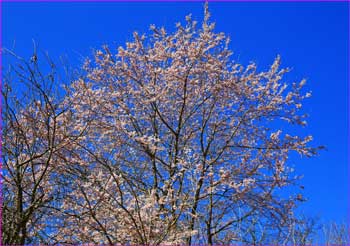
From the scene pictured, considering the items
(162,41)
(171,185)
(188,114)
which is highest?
(162,41)

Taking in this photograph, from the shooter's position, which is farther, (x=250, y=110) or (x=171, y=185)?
(x=250, y=110)

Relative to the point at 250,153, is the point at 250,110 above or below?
above

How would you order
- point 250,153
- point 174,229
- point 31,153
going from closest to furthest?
1. point 31,153
2. point 174,229
3. point 250,153

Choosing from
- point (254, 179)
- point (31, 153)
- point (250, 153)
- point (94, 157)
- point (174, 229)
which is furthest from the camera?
point (250, 153)

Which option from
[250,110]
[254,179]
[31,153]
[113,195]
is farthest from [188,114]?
[31,153]

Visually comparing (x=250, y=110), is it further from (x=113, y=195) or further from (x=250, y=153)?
(x=113, y=195)

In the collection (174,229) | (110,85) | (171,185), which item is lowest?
(174,229)

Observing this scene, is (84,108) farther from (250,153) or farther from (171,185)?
(250,153)

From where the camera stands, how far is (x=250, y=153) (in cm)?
1080

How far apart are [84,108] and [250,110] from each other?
3.60m

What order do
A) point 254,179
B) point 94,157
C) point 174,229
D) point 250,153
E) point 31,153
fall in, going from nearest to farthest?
1. point 31,153
2. point 174,229
3. point 94,157
4. point 254,179
5. point 250,153

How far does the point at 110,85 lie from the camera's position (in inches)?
439

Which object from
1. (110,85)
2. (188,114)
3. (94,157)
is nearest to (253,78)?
(188,114)

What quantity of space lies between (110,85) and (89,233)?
4.16 m
